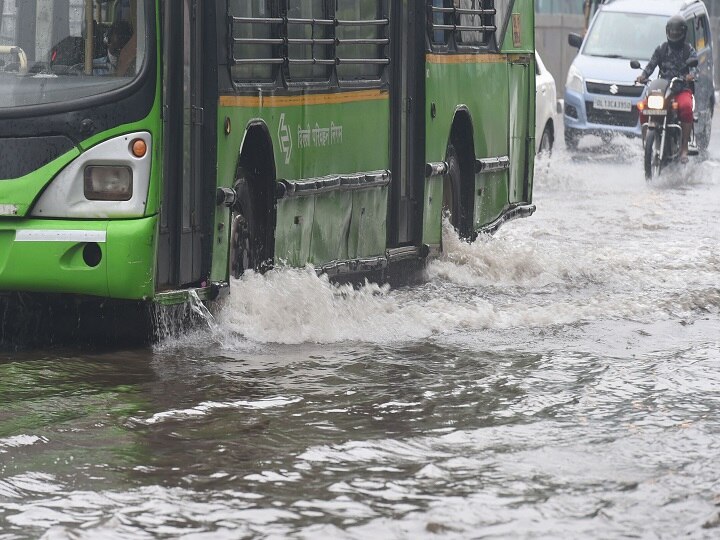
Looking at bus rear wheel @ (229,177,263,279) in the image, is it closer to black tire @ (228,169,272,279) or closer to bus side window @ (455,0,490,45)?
black tire @ (228,169,272,279)

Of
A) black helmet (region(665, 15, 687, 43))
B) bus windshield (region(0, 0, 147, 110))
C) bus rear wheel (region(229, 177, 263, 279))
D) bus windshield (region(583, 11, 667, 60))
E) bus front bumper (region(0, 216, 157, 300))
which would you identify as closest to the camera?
bus front bumper (region(0, 216, 157, 300))

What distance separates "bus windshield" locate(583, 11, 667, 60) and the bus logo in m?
17.5

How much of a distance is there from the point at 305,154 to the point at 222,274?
1.26 metres

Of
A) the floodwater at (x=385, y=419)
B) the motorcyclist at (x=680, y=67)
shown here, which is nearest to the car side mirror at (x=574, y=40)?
the motorcyclist at (x=680, y=67)

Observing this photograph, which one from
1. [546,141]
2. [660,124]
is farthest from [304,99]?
[546,141]

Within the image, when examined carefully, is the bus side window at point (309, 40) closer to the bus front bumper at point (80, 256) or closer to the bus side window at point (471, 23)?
the bus front bumper at point (80, 256)

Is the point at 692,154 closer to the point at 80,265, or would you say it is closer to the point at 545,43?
the point at 80,265

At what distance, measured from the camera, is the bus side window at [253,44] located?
348 inches

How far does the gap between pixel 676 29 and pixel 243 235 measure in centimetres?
1302

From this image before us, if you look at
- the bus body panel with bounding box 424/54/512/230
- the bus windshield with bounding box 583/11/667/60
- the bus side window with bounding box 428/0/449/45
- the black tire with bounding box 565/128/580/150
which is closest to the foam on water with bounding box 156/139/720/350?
the bus body panel with bounding box 424/54/512/230

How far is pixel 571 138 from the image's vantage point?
26.8 metres

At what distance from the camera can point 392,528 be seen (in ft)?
17.0

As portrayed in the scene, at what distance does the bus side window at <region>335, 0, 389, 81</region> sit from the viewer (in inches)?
410

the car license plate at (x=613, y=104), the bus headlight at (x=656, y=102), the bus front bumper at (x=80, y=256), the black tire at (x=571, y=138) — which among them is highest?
the bus front bumper at (x=80, y=256)
